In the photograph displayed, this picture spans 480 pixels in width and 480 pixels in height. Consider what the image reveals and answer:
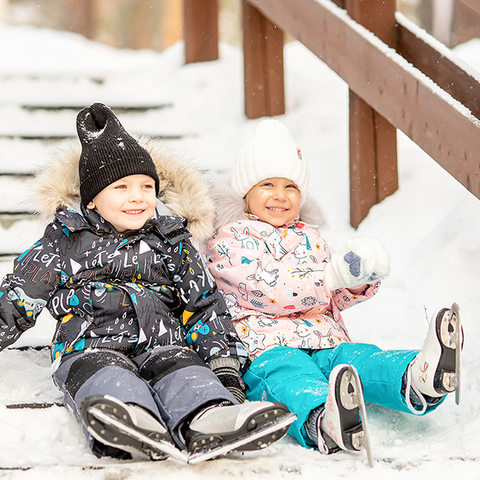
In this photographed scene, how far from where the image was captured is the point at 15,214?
2.97m

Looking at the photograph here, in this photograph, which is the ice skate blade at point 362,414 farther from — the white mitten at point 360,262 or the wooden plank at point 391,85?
the wooden plank at point 391,85

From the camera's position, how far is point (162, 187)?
7.18ft

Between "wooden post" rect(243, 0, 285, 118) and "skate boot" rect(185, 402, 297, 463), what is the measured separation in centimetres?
265

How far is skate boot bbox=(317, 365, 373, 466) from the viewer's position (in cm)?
144

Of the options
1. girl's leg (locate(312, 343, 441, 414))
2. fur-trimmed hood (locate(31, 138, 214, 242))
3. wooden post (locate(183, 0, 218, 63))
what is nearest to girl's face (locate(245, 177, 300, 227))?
fur-trimmed hood (locate(31, 138, 214, 242))

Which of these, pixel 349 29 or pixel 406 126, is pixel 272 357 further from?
pixel 349 29

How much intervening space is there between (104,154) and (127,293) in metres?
0.45

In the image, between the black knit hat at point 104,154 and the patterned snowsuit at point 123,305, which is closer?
the patterned snowsuit at point 123,305

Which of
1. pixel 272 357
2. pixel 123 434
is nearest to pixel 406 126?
pixel 272 357

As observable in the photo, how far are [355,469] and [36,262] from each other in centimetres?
108

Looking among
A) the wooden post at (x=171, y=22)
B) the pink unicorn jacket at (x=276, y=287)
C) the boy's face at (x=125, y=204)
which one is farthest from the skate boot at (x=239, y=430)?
the wooden post at (x=171, y=22)

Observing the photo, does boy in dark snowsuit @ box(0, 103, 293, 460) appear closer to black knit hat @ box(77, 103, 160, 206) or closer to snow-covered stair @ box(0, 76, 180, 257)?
black knit hat @ box(77, 103, 160, 206)

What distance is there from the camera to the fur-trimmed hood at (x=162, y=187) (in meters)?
1.98

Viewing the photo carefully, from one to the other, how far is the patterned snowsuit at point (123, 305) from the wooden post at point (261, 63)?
6.22ft
